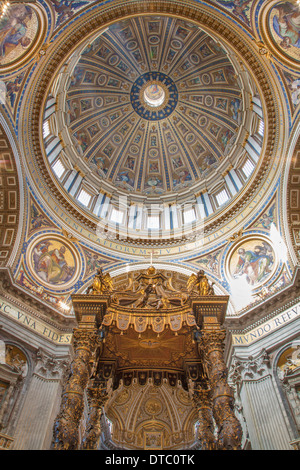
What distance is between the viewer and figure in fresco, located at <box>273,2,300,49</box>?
1170 cm

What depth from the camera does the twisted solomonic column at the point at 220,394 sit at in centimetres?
573

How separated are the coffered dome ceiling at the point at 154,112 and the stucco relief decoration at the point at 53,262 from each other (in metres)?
5.11

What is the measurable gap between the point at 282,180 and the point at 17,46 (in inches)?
456

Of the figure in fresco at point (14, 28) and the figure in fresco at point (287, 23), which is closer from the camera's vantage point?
the figure in fresco at point (14, 28)

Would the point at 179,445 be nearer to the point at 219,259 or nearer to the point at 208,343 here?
the point at 219,259

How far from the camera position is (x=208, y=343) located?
7.20 meters

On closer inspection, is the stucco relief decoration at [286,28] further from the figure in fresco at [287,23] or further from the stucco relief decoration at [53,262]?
the stucco relief decoration at [53,262]

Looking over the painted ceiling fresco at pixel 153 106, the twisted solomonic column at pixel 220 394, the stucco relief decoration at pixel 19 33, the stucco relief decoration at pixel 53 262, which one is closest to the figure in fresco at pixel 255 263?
the painted ceiling fresco at pixel 153 106

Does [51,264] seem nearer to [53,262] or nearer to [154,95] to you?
[53,262]

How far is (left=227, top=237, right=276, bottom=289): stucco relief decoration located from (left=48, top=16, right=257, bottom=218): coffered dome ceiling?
376cm

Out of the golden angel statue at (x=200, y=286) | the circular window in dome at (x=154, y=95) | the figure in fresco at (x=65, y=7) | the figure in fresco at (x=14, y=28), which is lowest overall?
the golden angel statue at (x=200, y=286)

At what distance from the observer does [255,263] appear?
49.7 feet

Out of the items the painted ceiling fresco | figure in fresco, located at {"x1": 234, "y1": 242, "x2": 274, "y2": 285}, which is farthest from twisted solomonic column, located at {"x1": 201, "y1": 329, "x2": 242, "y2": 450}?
the painted ceiling fresco

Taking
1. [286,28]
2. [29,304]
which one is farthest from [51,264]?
[286,28]
